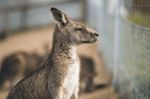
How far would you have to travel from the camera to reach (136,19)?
6.71m

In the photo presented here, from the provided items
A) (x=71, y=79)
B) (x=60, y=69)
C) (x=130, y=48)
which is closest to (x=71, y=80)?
(x=71, y=79)

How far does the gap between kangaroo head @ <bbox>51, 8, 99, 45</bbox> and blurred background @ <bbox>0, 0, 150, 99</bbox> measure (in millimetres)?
650

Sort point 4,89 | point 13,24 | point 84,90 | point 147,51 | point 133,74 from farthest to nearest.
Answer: point 13,24, point 4,89, point 84,90, point 133,74, point 147,51

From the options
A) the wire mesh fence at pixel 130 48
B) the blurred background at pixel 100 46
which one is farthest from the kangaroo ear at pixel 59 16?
the wire mesh fence at pixel 130 48

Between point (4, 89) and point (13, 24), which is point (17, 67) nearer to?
point (4, 89)

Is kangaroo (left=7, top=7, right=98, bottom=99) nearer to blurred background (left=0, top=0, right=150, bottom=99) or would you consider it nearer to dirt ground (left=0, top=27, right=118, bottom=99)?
blurred background (left=0, top=0, right=150, bottom=99)

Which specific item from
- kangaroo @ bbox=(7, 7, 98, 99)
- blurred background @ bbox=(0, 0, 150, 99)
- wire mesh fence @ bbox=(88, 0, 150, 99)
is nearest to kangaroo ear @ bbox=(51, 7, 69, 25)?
kangaroo @ bbox=(7, 7, 98, 99)

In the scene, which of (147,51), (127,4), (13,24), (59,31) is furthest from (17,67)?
(13,24)

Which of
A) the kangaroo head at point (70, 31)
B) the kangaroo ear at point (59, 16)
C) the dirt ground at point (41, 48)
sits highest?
the kangaroo ear at point (59, 16)

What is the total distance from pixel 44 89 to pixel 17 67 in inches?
120

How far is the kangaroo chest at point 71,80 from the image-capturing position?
572 cm

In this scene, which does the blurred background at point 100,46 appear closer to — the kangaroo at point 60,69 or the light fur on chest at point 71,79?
the kangaroo at point 60,69

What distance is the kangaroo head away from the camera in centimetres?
575

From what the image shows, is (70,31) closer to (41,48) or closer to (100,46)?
(41,48)
